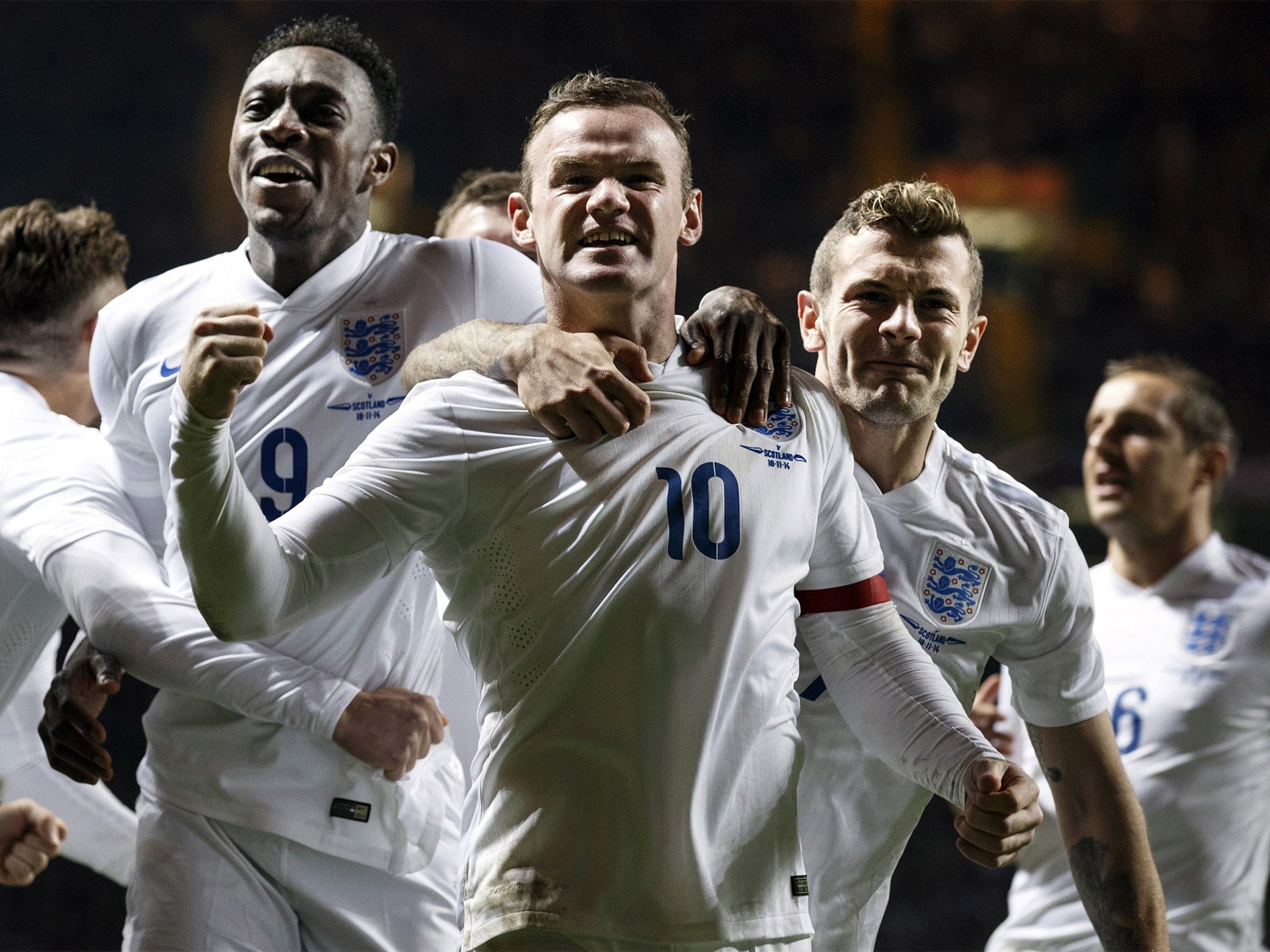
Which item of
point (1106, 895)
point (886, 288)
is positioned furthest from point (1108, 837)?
point (886, 288)

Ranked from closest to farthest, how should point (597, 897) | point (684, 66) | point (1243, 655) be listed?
point (597, 897) < point (1243, 655) < point (684, 66)

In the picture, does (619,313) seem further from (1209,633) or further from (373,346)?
(1209,633)

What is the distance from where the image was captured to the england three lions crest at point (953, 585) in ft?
7.79

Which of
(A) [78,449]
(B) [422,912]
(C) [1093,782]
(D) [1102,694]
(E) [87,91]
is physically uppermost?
(E) [87,91]

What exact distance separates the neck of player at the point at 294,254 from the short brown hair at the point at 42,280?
0.70 metres

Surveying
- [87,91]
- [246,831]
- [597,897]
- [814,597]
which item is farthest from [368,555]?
[87,91]

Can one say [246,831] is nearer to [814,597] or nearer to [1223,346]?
[814,597]

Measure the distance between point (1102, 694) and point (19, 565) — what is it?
2.19 metres

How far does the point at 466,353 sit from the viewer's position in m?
2.07

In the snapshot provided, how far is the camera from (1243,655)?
397 centimetres

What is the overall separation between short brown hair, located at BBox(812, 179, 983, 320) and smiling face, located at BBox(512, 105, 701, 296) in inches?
19.6

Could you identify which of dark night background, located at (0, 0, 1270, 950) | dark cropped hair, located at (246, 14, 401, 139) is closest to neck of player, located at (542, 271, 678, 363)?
dark cropped hair, located at (246, 14, 401, 139)

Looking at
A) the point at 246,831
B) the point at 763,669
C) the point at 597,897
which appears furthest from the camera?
the point at 246,831

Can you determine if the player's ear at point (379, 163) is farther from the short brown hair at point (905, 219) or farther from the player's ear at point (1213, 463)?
the player's ear at point (1213, 463)
